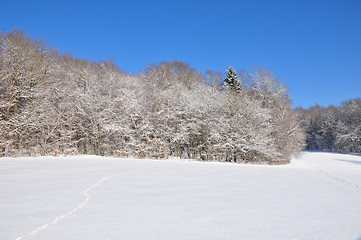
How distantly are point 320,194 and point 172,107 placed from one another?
17209 millimetres

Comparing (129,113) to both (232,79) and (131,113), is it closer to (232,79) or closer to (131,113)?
(131,113)

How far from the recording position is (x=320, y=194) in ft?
15.9

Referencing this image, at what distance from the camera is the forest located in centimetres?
1609

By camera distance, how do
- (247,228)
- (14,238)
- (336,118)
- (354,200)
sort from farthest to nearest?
(336,118)
(354,200)
(247,228)
(14,238)

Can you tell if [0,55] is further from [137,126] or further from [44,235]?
[44,235]

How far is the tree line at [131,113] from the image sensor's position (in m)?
A: 16.2

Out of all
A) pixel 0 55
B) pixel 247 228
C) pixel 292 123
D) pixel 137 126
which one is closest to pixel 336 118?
pixel 292 123

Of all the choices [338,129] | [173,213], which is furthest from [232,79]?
[338,129]

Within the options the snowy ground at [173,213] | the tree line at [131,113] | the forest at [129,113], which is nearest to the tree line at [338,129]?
the forest at [129,113]

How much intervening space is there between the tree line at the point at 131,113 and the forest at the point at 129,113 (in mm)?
85

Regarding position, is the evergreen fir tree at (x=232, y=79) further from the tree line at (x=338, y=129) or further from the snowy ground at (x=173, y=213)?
the snowy ground at (x=173, y=213)

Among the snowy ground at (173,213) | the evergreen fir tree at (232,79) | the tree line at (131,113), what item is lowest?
the snowy ground at (173,213)

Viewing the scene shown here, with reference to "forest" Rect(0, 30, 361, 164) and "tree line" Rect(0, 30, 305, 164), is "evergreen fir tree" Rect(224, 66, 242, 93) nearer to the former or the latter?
"forest" Rect(0, 30, 361, 164)

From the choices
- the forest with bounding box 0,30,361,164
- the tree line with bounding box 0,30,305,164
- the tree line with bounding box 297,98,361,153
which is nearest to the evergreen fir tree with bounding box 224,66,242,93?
the forest with bounding box 0,30,361,164
